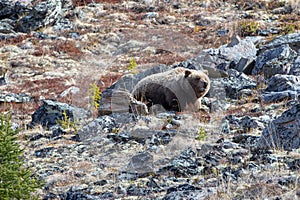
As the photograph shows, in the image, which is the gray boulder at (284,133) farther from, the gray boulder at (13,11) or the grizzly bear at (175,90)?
the gray boulder at (13,11)

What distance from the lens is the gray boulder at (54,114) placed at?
15773 millimetres

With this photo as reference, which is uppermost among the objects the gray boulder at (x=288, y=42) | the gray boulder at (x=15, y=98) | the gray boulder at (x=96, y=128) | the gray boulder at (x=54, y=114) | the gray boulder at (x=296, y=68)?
the gray boulder at (x=288, y=42)

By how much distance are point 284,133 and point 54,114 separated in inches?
316

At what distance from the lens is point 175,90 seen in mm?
16031

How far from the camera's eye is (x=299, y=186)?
792 cm

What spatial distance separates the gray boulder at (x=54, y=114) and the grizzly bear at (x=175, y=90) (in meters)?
1.78

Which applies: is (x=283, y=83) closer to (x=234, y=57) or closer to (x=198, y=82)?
(x=198, y=82)

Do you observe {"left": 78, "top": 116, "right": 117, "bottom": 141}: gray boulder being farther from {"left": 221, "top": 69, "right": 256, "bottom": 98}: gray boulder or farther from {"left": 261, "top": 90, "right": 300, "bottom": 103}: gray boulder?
{"left": 261, "top": 90, "right": 300, "bottom": 103}: gray boulder

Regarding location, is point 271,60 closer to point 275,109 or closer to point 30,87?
point 275,109

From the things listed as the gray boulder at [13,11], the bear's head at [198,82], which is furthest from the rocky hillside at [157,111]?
the gray boulder at [13,11]

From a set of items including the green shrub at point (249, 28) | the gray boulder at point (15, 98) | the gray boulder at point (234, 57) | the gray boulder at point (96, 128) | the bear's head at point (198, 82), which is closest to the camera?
the gray boulder at point (96, 128)

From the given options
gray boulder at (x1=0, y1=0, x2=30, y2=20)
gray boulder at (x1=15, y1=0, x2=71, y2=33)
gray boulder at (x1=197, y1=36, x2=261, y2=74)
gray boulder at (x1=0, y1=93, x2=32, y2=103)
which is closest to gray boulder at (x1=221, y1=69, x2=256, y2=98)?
gray boulder at (x1=197, y1=36, x2=261, y2=74)

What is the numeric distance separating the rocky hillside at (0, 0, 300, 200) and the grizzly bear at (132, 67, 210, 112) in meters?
0.47

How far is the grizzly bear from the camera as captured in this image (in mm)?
15711
